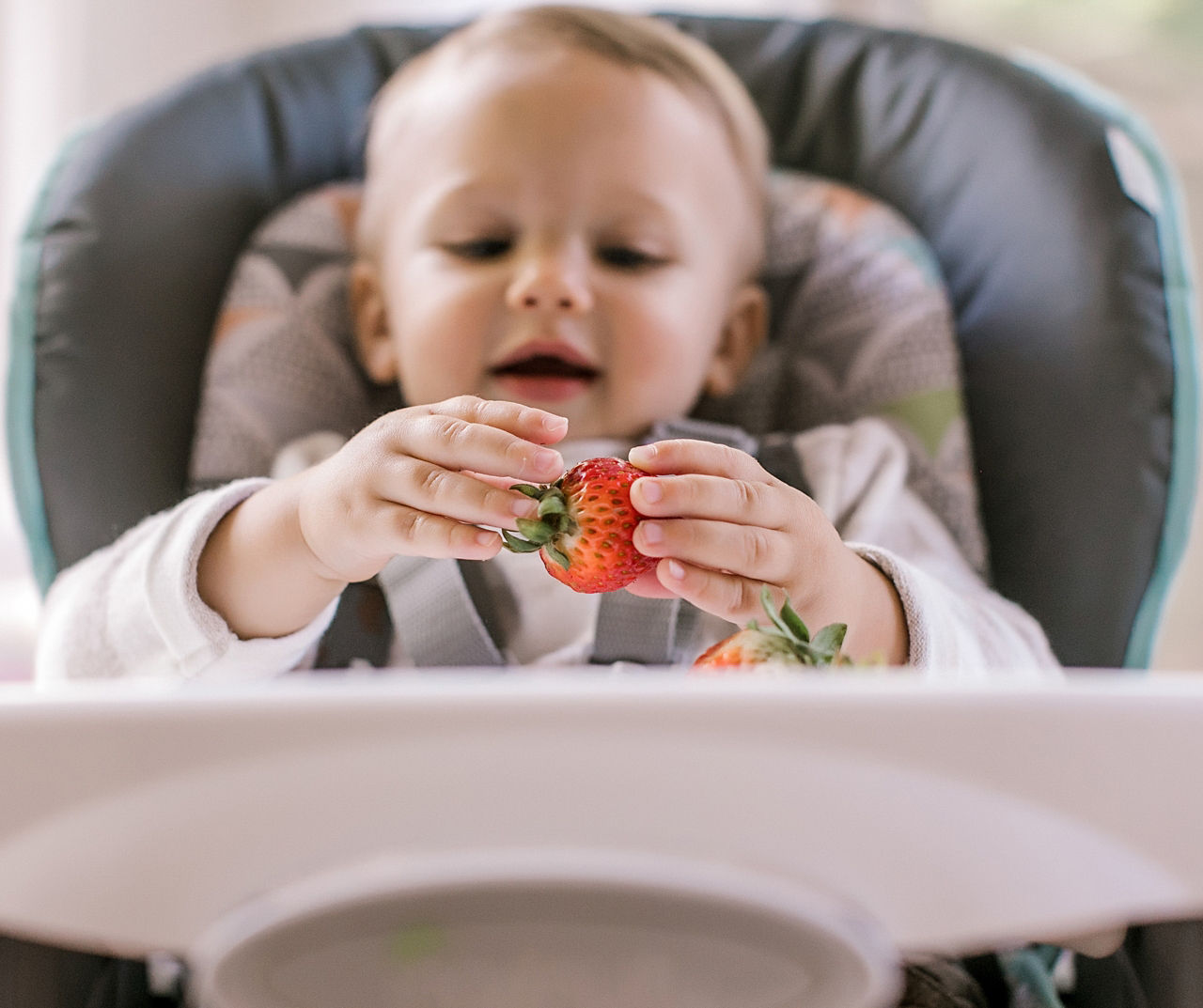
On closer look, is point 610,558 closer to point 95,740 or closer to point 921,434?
point 95,740

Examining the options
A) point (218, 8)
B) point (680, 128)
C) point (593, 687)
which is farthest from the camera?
point (218, 8)

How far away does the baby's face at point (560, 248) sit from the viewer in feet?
1.51

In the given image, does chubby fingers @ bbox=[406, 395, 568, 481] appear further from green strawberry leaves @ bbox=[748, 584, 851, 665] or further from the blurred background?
the blurred background

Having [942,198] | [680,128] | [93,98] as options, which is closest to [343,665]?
[680,128]

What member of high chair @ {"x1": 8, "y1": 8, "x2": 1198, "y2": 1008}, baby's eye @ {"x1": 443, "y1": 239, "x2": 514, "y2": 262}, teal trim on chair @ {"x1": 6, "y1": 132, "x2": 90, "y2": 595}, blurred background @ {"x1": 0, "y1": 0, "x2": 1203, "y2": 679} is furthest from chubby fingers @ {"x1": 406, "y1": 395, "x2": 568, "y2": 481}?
blurred background @ {"x1": 0, "y1": 0, "x2": 1203, "y2": 679}

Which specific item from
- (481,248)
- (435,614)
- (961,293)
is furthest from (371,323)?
(961,293)

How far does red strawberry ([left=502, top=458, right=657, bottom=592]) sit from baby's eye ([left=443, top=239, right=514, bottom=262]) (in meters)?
0.15

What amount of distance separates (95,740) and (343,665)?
0.16m

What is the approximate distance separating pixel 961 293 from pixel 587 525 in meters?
0.48

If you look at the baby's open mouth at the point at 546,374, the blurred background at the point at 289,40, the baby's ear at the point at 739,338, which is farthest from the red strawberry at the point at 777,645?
the blurred background at the point at 289,40

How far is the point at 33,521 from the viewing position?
65 centimetres

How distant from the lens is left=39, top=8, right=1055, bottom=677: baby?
374 millimetres

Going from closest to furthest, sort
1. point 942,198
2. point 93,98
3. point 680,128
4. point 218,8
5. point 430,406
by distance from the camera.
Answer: point 430,406, point 680,128, point 942,198, point 93,98, point 218,8

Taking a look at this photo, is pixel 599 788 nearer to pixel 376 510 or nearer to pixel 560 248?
pixel 376 510
